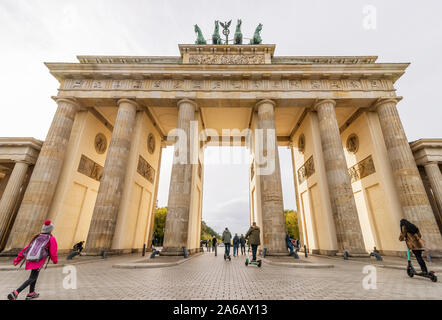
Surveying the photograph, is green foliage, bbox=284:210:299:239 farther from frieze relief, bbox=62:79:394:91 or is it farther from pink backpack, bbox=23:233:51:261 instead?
pink backpack, bbox=23:233:51:261

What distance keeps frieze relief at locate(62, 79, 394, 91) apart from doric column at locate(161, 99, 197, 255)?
3.27 m

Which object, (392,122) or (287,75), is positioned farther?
(287,75)

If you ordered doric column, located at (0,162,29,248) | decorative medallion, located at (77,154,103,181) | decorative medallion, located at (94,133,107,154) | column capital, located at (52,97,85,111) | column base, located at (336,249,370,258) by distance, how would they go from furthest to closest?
decorative medallion, located at (94,133,107,154), decorative medallion, located at (77,154,103,181), column capital, located at (52,97,85,111), doric column, located at (0,162,29,248), column base, located at (336,249,370,258)

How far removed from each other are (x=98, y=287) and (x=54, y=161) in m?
12.4

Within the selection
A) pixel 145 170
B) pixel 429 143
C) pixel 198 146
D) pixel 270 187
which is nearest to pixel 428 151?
pixel 429 143

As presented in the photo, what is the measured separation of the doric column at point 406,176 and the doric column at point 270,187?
26.0ft

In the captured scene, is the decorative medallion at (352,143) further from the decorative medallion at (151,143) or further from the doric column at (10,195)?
the doric column at (10,195)

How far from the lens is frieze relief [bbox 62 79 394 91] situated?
1497 cm

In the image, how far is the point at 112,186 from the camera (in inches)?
491

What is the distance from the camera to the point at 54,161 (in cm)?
1293

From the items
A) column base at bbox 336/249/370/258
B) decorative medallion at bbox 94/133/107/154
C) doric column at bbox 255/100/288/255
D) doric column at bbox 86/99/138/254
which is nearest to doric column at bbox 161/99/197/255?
doric column at bbox 86/99/138/254
